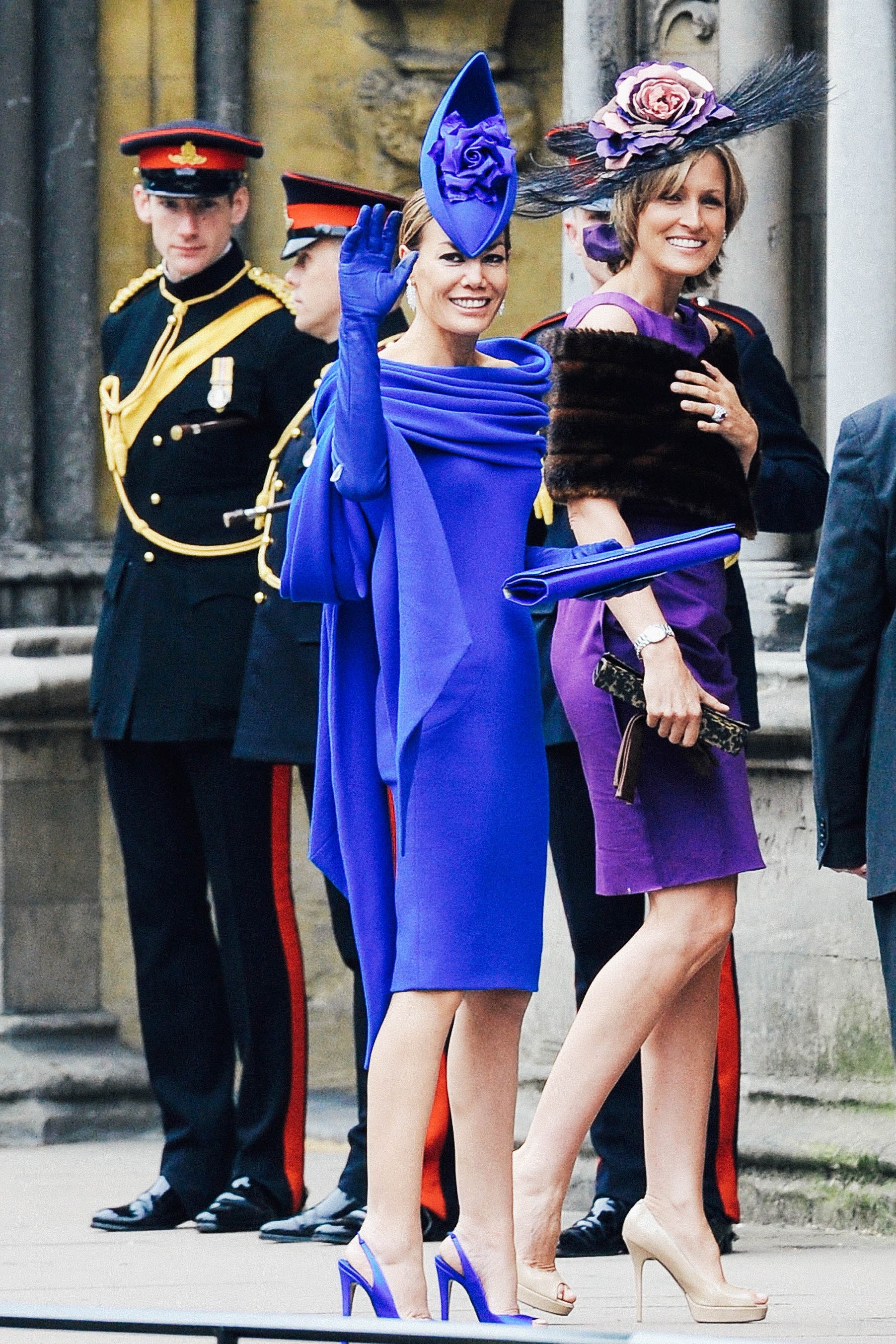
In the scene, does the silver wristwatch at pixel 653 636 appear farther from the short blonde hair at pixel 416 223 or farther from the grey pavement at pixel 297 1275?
the grey pavement at pixel 297 1275

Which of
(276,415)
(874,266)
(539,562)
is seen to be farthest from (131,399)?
(539,562)

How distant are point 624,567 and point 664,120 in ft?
2.90

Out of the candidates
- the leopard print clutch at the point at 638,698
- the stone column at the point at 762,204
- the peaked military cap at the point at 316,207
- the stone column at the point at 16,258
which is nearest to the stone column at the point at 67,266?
the stone column at the point at 16,258

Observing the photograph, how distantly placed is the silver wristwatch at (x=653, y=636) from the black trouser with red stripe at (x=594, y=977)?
79 centimetres

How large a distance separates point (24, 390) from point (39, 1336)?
3.70 m

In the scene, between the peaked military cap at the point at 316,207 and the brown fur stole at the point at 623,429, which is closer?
the brown fur stole at the point at 623,429

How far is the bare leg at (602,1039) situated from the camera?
4.37m

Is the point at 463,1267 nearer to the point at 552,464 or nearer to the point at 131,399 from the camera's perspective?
the point at 552,464

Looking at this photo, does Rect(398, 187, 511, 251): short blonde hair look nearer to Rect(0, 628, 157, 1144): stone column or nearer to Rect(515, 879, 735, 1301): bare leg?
Rect(515, 879, 735, 1301): bare leg

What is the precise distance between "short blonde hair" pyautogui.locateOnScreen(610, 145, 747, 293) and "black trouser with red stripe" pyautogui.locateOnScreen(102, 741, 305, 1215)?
151 cm

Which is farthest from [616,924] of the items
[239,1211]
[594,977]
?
[239,1211]

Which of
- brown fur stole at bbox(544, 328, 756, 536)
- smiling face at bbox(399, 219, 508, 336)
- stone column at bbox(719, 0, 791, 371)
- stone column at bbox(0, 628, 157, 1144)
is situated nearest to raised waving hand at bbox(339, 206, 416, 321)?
smiling face at bbox(399, 219, 508, 336)

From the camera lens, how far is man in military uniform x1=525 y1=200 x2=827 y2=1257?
5109 millimetres

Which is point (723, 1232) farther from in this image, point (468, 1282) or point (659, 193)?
point (659, 193)
